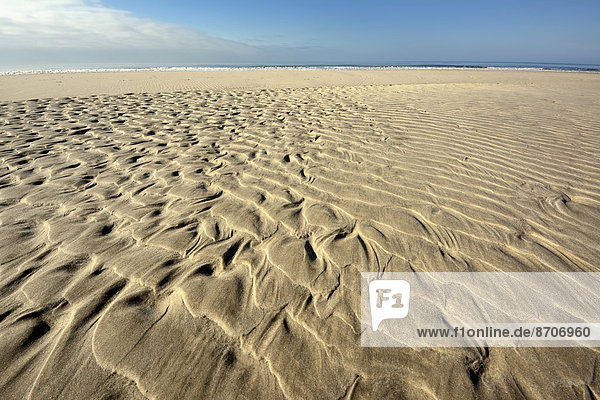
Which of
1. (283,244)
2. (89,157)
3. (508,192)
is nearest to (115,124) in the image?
(89,157)

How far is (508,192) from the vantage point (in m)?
2.62

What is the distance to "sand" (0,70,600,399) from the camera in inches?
48.3

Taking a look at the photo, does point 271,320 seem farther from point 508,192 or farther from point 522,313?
point 508,192

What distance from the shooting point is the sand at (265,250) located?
1.23 metres

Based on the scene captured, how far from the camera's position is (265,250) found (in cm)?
195

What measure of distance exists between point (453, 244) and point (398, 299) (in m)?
0.72
